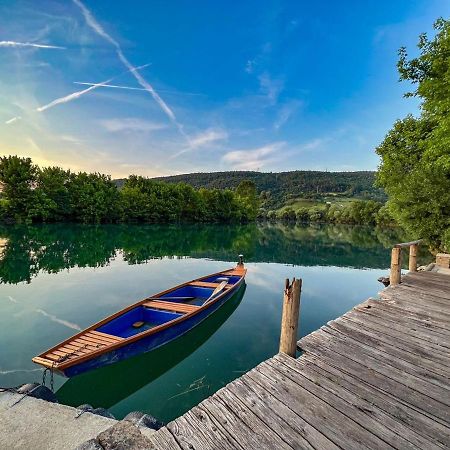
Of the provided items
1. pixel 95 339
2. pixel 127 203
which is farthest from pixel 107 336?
pixel 127 203

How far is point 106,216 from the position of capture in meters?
54.3

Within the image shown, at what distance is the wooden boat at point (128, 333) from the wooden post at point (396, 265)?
16.0 ft

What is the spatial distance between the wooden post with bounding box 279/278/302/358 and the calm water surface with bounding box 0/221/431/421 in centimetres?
250

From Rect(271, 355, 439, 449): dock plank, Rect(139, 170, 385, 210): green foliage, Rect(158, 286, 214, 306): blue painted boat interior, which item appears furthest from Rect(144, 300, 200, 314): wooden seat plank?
Rect(139, 170, 385, 210): green foliage

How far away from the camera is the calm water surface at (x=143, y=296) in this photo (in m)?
5.43

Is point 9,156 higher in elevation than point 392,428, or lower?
higher

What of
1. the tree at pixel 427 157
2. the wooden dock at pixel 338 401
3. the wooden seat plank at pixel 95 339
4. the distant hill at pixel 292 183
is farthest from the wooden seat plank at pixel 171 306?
the distant hill at pixel 292 183

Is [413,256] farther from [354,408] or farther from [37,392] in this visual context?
[37,392]

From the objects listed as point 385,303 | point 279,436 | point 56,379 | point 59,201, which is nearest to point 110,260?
point 56,379

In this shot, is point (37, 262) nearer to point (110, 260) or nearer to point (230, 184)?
point (110, 260)

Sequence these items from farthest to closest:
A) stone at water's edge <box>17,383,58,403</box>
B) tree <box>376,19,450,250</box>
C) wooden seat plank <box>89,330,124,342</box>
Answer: tree <box>376,19,450,250</box> < wooden seat plank <box>89,330,124,342</box> < stone at water's edge <box>17,383,58,403</box>

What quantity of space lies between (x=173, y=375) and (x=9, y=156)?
1942 inches

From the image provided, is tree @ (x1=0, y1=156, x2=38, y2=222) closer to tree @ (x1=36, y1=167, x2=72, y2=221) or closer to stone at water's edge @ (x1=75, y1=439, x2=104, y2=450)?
tree @ (x1=36, y1=167, x2=72, y2=221)

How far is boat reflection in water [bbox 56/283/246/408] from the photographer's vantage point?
5.11m
